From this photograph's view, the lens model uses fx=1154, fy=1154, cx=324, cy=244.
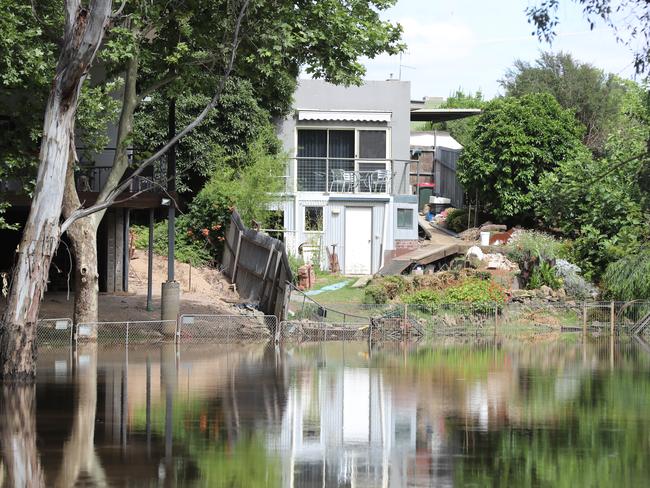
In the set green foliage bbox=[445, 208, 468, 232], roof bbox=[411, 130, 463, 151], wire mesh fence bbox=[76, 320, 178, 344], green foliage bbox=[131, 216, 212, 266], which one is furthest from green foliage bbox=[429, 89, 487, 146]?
wire mesh fence bbox=[76, 320, 178, 344]

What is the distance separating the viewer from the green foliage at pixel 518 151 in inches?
1870

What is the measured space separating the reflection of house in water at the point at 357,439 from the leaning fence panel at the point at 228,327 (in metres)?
9.00

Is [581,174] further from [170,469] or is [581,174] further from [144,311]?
[170,469]

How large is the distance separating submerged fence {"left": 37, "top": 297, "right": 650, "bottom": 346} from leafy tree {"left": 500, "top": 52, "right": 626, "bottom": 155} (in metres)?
24.8

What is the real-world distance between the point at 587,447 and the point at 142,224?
31.7 m

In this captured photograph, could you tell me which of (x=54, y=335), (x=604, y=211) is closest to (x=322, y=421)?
(x=54, y=335)

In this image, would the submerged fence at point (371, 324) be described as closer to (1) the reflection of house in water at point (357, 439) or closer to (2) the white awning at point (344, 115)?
(1) the reflection of house in water at point (357, 439)

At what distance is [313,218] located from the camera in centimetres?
4509

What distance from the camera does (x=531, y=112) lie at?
159ft

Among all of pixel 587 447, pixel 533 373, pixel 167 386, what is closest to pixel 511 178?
pixel 533 373

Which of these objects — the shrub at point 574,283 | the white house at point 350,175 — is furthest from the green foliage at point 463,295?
the white house at point 350,175

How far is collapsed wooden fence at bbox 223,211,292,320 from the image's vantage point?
104ft

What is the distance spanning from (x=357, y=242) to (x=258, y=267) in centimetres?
1043

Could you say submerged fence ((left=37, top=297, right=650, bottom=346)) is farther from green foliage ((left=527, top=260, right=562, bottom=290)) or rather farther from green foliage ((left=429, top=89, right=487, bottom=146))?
green foliage ((left=429, top=89, right=487, bottom=146))
